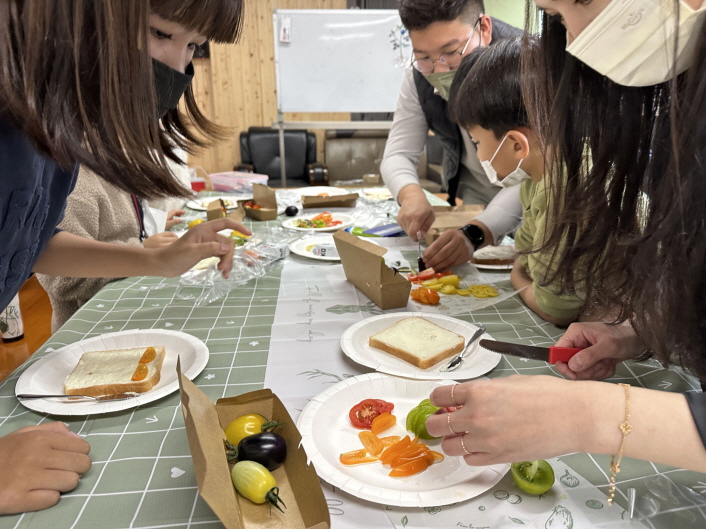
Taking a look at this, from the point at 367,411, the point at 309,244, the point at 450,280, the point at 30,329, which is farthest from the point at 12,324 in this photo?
the point at 367,411

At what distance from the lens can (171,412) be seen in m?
1.03

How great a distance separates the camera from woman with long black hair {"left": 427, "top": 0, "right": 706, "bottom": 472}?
68 centimetres

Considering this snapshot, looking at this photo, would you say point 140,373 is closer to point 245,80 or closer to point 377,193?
point 377,193

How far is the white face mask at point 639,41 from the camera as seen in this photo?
69 centimetres

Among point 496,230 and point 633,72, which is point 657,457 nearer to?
point 633,72

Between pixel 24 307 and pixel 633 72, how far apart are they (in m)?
4.52

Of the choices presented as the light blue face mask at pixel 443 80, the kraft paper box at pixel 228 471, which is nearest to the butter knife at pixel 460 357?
the kraft paper box at pixel 228 471

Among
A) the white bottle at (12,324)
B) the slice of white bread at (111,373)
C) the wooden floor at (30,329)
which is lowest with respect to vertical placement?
the wooden floor at (30,329)

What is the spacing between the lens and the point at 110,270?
1.52 meters

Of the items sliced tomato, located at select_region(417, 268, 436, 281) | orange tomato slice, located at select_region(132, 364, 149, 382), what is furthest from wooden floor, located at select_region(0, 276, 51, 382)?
sliced tomato, located at select_region(417, 268, 436, 281)

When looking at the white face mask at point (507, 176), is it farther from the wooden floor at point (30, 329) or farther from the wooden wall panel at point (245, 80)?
the wooden wall panel at point (245, 80)

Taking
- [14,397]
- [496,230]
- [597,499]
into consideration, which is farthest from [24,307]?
[597,499]

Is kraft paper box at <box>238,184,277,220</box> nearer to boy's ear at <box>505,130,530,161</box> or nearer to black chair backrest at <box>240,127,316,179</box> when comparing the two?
boy's ear at <box>505,130,530,161</box>

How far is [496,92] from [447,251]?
621mm
